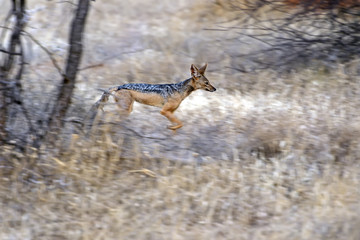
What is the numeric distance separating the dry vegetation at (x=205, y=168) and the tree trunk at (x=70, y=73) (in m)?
0.22

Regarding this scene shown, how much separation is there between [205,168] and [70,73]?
8.28 ft

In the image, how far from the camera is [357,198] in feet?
25.2

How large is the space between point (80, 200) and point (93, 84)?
382 centimetres

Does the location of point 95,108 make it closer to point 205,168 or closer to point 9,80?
point 9,80

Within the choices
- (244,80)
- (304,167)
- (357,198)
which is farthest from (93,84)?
(357,198)

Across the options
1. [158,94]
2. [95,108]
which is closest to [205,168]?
[158,94]

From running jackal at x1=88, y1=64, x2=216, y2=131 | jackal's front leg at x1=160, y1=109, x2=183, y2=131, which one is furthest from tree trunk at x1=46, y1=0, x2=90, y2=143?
jackal's front leg at x1=160, y1=109, x2=183, y2=131

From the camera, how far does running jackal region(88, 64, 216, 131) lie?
28.5 feet

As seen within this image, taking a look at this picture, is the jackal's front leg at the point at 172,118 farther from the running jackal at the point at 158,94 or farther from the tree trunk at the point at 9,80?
the tree trunk at the point at 9,80

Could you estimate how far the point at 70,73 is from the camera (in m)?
8.48

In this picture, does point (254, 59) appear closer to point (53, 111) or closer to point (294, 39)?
point (294, 39)

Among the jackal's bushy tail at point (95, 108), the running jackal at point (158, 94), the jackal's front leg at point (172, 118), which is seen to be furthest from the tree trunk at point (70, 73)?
the jackal's front leg at point (172, 118)

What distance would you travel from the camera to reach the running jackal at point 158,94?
867 cm

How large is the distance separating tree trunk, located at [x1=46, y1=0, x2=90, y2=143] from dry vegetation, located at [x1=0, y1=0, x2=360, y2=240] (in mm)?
220
